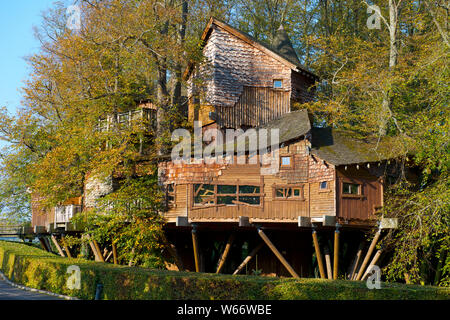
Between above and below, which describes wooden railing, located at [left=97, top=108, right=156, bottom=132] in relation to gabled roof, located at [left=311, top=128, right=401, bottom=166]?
above

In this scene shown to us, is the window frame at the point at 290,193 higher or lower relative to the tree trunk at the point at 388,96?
lower

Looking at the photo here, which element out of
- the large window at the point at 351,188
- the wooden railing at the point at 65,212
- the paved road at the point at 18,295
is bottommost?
the paved road at the point at 18,295

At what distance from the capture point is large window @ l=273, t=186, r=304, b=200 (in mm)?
21422

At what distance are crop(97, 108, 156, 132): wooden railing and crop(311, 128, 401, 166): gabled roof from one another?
9.13 meters

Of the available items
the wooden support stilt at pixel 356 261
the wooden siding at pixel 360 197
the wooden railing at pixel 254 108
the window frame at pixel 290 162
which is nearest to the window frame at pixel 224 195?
the window frame at pixel 290 162

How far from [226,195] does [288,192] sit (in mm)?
2628

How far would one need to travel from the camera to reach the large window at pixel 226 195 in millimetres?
22031

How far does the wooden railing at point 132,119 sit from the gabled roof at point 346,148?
9.13 m

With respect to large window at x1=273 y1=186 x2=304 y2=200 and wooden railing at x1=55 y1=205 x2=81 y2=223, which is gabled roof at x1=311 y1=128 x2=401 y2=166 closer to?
large window at x1=273 y1=186 x2=304 y2=200

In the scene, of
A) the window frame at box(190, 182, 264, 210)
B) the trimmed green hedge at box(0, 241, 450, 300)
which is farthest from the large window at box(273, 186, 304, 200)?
the trimmed green hedge at box(0, 241, 450, 300)

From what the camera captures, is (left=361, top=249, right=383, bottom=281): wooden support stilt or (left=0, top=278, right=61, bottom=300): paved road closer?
(left=0, top=278, right=61, bottom=300): paved road

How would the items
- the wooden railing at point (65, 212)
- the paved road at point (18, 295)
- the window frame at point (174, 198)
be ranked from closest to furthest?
the paved road at point (18, 295) → the window frame at point (174, 198) → the wooden railing at point (65, 212)

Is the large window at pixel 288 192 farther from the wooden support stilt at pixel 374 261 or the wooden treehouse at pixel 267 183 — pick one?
the wooden support stilt at pixel 374 261

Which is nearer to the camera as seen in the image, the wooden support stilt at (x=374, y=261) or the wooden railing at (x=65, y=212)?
the wooden support stilt at (x=374, y=261)
